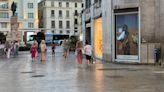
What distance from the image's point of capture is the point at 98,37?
34719 millimetres

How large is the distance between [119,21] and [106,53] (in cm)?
282

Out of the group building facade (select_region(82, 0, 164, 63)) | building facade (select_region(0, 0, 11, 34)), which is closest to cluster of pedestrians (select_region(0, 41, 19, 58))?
building facade (select_region(82, 0, 164, 63))

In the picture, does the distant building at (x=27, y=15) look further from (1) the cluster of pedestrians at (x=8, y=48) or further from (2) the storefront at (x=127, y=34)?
(2) the storefront at (x=127, y=34)

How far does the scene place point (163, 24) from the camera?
25.6 m

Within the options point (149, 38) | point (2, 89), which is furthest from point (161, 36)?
point (2, 89)

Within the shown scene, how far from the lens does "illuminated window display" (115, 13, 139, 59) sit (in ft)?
86.8

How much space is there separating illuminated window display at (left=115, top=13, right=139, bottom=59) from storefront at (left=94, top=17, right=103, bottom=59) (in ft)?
17.7

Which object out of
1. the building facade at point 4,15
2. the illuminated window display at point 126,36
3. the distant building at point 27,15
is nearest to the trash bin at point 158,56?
the illuminated window display at point 126,36

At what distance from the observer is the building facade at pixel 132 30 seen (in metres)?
25.7

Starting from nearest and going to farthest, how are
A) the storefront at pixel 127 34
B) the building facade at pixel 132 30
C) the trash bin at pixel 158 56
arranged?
1. the trash bin at pixel 158 56
2. the building facade at pixel 132 30
3. the storefront at pixel 127 34

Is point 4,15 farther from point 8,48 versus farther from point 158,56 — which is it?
point 158,56

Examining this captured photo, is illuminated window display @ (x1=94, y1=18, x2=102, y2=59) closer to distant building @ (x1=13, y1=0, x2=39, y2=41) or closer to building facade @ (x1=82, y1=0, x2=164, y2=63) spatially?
building facade @ (x1=82, y1=0, x2=164, y2=63)

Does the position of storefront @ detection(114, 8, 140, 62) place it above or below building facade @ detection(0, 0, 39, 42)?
below

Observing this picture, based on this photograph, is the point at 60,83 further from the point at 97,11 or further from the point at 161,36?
the point at 97,11
